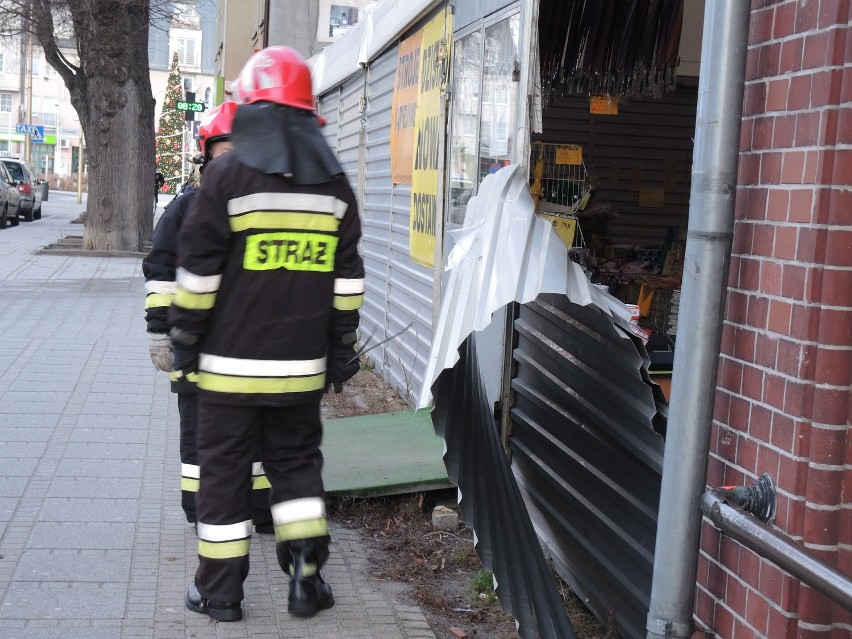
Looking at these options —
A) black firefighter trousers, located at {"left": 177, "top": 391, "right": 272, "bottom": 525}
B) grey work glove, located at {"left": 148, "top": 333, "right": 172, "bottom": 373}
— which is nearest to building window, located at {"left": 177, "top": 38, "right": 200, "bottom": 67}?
black firefighter trousers, located at {"left": 177, "top": 391, "right": 272, "bottom": 525}

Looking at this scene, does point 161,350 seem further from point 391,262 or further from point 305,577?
point 391,262

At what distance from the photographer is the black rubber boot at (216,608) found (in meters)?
4.20

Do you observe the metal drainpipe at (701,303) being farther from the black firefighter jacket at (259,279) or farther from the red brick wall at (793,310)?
the black firefighter jacket at (259,279)

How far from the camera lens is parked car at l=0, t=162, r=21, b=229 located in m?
29.3

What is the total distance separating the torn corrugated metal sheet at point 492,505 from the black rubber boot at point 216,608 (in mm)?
996

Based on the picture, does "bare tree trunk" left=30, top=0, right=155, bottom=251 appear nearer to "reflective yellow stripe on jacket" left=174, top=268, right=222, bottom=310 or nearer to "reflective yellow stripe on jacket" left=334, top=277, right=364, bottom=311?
"reflective yellow stripe on jacket" left=334, top=277, right=364, bottom=311

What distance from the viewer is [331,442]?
6629mm

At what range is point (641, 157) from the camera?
8461mm

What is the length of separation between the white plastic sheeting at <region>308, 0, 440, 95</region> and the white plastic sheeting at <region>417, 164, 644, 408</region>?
4.01m

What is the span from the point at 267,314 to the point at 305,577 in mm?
1059

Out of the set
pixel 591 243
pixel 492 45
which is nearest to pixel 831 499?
pixel 492 45

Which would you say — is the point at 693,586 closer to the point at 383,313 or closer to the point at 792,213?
the point at 792,213

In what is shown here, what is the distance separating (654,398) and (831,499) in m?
1.01

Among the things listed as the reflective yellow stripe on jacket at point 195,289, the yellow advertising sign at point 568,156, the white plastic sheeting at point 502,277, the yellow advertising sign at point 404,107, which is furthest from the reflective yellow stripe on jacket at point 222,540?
the yellow advertising sign at point 404,107
